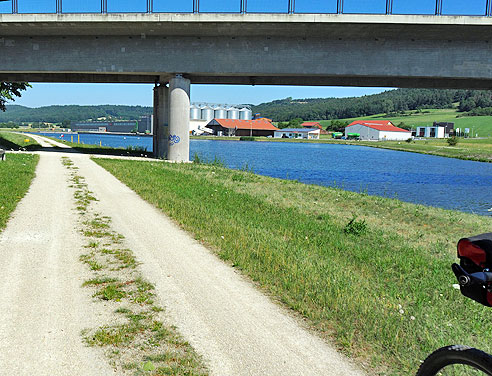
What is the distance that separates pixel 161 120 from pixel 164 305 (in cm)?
3173

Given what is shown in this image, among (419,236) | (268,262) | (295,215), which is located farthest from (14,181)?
(419,236)

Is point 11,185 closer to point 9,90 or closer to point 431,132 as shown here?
point 9,90

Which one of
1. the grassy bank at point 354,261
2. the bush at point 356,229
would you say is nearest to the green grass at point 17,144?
A: the grassy bank at point 354,261

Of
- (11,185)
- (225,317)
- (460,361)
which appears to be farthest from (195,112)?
(460,361)

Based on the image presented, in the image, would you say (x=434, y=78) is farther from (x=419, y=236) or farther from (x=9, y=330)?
(x=9, y=330)

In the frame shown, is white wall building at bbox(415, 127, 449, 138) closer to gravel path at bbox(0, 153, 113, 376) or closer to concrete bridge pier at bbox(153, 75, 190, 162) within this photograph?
concrete bridge pier at bbox(153, 75, 190, 162)

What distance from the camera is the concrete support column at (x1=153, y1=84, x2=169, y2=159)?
3475 centimetres

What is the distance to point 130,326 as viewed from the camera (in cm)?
483

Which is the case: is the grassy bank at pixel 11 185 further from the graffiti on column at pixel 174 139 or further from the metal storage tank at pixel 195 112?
the metal storage tank at pixel 195 112

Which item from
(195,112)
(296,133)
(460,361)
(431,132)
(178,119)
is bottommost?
(460,361)

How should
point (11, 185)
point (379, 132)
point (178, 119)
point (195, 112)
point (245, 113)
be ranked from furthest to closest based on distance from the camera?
point (245, 113) → point (195, 112) → point (379, 132) → point (178, 119) → point (11, 185)

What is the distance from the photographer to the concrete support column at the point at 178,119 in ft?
102

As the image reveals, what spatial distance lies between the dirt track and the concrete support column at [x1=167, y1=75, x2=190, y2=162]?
22173 millimetres

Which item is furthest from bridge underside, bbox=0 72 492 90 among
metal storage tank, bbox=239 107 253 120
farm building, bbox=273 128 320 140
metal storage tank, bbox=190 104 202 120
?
metal storage tank, bbox=239 107 253 120
